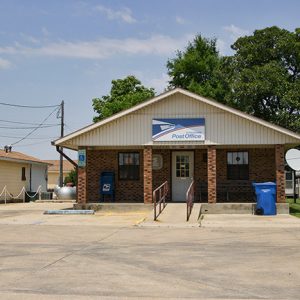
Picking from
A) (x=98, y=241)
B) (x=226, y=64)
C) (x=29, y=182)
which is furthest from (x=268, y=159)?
(x=29, y=182)

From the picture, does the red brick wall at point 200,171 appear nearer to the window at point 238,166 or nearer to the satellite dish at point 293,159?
the window at point 238,166

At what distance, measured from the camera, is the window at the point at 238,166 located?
76.3 feet

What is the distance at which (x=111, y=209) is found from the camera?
21297mm

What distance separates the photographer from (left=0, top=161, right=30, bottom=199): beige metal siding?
109 feet

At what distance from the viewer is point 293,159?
24.2 m

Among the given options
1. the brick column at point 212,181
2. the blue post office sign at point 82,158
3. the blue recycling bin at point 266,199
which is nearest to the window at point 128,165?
the blue post office sign at point 82,158

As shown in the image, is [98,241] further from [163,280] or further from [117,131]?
[117,131]

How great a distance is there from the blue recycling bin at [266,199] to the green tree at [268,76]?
46.6 ft

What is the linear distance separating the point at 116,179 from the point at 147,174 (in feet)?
8.66

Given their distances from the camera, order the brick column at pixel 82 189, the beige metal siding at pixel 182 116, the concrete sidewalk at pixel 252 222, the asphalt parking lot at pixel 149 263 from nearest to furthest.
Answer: the asphalt parking lot at pixel 149 263, the concrete sidewalk at pixel 252 222, the beige metal siding at pixel 182 116, the brick column at pixel 82 189

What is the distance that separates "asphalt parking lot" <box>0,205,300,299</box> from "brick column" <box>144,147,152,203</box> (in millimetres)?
6426

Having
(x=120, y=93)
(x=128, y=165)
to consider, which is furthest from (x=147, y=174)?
(x=120, y=93)

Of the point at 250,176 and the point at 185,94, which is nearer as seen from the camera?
the point at 185,94

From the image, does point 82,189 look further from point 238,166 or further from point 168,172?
point 238,166
